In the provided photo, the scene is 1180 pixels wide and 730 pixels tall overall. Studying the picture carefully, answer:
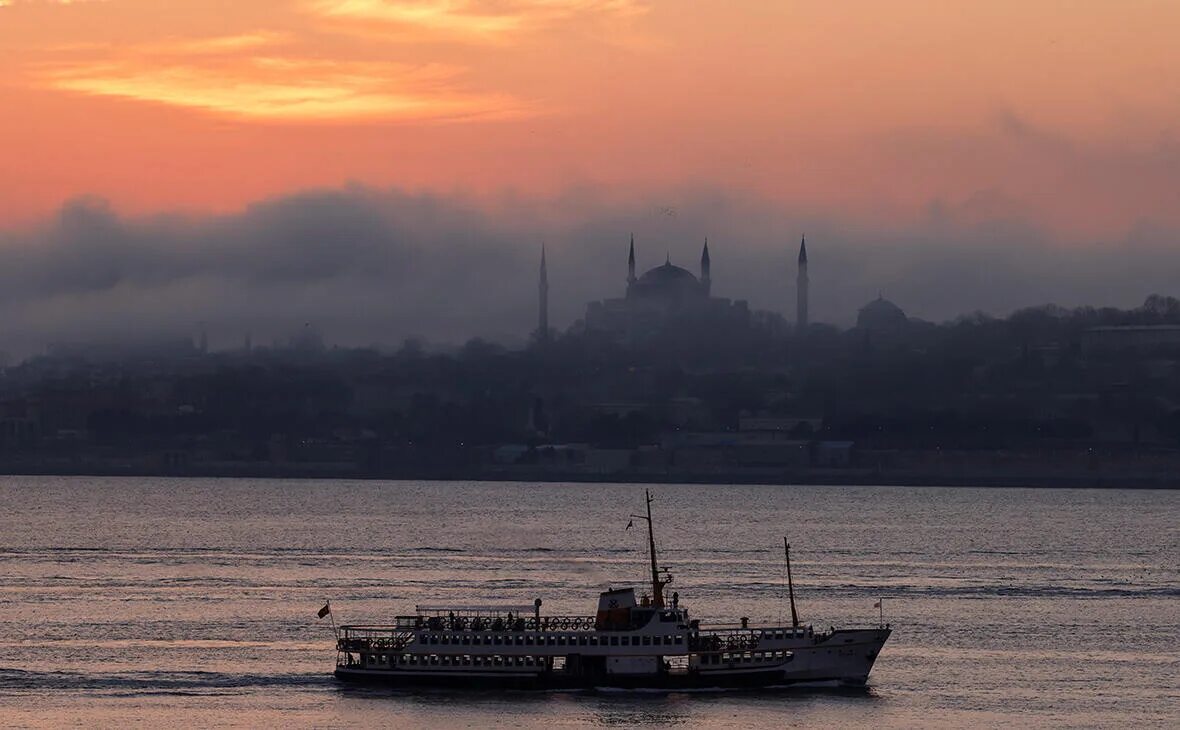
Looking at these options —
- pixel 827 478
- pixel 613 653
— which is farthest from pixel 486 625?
pixel 827 478

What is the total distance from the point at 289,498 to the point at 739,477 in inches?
1729

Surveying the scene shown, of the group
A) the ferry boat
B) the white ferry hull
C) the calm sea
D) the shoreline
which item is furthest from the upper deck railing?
the shoreline

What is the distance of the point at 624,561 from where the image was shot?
301 feet

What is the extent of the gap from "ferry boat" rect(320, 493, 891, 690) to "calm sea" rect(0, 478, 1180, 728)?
2.21ft

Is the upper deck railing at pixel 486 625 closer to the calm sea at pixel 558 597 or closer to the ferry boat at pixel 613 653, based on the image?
the ferry boat at pixel 613 653

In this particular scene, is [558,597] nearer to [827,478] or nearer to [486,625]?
[486,625]

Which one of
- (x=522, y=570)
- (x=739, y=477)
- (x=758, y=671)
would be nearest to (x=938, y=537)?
(x=522, y=570)

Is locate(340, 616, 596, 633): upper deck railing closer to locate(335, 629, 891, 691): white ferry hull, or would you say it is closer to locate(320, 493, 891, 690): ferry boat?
locate(320, 493, 891, 690): ferry boat

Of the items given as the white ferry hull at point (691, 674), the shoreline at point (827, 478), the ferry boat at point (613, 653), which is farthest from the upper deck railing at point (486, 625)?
the shoreline at point (827, 478)

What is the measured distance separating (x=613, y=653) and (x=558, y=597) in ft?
61.3

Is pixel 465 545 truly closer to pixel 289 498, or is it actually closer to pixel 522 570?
pixel 522 570

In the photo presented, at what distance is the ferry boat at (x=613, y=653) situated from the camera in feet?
186

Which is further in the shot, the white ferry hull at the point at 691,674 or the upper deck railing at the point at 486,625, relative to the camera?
the upper deck railing at the point at 486,625

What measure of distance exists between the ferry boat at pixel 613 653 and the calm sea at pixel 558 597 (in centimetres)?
67
